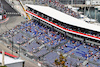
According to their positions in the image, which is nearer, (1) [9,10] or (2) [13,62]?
(2) [13,62]

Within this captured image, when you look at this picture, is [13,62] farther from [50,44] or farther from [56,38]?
[56,38]

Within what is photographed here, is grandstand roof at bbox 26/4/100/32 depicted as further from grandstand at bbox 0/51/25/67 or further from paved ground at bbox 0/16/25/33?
grandstand at bbox 0/51/25/67

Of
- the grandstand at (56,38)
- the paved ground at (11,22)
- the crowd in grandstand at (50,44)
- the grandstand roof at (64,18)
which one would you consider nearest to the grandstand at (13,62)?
the grandstand at (56,38)

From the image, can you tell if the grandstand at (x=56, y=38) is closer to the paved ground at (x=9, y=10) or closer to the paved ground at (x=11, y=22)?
the paved ground at (x=11, y=22)

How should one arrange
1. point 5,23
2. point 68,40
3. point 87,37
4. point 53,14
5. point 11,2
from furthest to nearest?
1. point 11,2
2. point 5,23
3. point 53,14
4. point 68,40
5. point 87,37

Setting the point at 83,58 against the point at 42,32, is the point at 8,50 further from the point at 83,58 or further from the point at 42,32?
the point at 83,58

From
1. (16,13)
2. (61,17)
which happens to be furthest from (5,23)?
(61,17)

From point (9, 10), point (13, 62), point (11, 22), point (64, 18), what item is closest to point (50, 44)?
point (64, 18)
